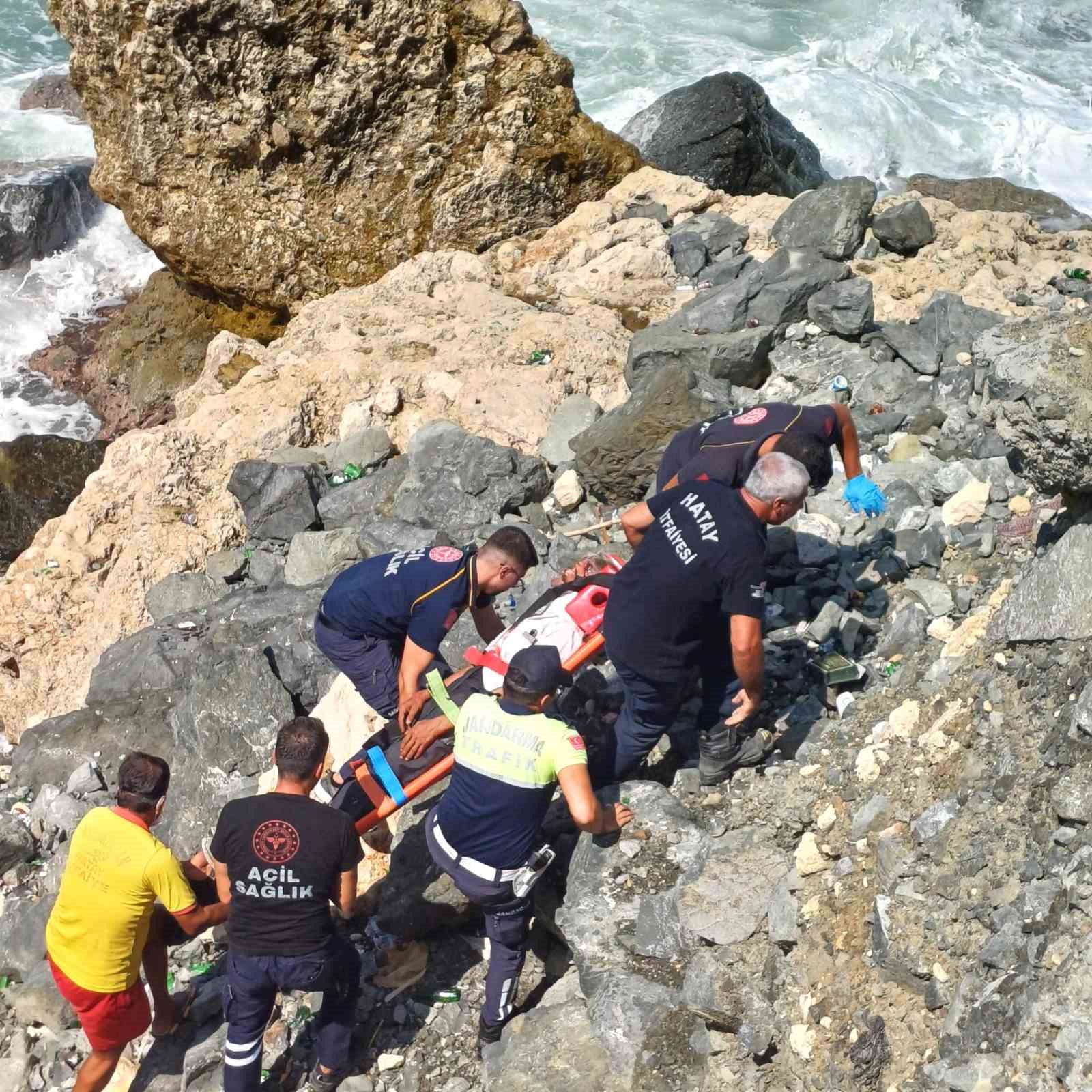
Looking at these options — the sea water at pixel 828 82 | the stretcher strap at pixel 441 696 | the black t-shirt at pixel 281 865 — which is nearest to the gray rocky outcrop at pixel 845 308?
the stretcher strap at pixel 441 696

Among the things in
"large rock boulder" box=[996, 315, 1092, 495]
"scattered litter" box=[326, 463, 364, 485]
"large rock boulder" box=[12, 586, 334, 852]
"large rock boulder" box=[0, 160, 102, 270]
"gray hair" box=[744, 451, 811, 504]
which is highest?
"large rock boulder" box=[996, 315, 1092, 495]

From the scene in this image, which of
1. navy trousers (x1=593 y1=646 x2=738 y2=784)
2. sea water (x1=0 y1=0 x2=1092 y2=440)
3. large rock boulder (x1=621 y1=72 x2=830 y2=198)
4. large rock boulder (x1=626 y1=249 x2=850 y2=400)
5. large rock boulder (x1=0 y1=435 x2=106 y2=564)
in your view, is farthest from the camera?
sea water (x1=0 y1=0 x2=1092 y2=440)

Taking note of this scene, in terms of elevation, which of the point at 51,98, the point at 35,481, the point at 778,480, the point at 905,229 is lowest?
the point at 51,98

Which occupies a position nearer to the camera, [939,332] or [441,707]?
[441,707]

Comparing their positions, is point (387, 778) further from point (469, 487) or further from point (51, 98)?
point (51, 98)

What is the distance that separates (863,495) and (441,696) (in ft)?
7.63

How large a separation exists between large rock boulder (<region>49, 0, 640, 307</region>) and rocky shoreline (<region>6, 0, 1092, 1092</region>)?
4 cm

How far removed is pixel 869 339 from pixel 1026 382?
319 cm

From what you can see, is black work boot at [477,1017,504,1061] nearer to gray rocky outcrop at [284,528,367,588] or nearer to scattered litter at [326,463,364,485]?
gray rocky outcrop at [284,528,367,588]

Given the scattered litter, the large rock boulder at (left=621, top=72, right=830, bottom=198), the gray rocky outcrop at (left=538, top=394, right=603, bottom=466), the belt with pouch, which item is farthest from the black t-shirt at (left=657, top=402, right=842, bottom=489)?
the large rock boulder at (left=621, top=72, right=830, bottom=198)

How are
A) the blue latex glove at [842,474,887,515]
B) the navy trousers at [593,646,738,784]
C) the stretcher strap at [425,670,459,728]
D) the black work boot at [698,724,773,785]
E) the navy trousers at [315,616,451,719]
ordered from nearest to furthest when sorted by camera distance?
the navy trousers at [593,646,738,784], the black work boot at [698,724,773,785], the stretcher strap at [425,670,459,728], the navy trousers at [315,616,451,719], the blue latex glove at [842,474,887,515]

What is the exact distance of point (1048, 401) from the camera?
3.81 metres

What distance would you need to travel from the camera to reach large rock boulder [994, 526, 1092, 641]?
3.76 metres

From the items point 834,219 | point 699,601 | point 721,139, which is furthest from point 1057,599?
point 721,139
